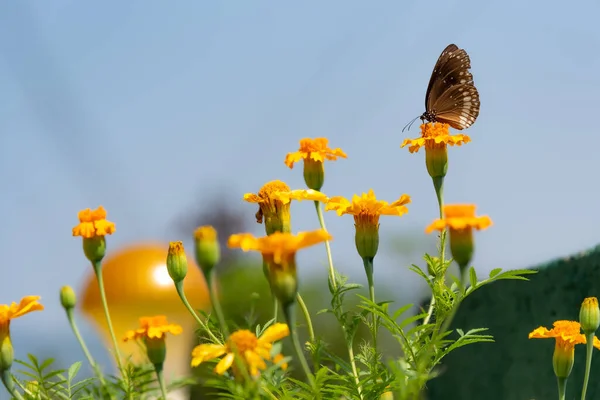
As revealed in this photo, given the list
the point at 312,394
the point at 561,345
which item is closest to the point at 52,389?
the point at 312,394

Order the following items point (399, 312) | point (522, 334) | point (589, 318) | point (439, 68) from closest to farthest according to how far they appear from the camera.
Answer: point (399, 312) → point (589, 318) → point (439, 68) → point (522, 334)

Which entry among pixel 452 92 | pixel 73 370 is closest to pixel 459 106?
pixel 452 92

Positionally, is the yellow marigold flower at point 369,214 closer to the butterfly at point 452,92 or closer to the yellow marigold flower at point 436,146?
the yellow marigold flower at point 436,146

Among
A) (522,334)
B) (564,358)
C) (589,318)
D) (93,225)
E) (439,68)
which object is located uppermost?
(439,68)

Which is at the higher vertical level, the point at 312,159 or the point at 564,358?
the point at 312,159

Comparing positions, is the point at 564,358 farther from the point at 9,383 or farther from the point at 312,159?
the point at 9,383

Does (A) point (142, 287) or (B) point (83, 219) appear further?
(A) point (142, 287)

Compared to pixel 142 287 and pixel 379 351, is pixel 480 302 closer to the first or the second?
pixel 142 287
